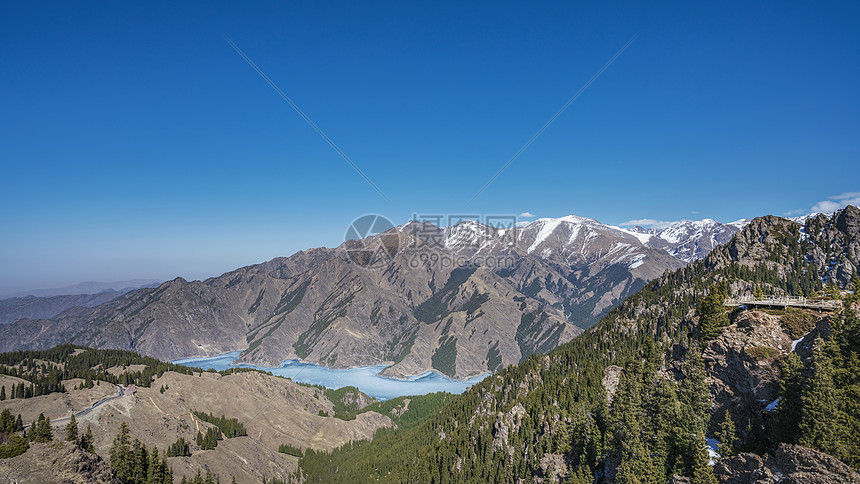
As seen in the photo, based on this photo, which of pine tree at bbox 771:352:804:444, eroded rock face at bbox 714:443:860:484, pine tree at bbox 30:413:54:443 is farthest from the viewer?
pine tree at bbox 30:413:54:443

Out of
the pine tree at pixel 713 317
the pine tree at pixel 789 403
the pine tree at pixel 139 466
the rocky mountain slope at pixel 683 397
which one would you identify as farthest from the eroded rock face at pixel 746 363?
the pine tree at pixel 139 466

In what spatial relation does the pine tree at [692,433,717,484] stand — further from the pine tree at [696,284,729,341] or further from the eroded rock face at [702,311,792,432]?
the pine tree at [696,284,729,341]

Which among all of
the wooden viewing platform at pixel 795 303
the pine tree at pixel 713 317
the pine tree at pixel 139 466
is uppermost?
the wooden viewing platform at pixel 795 303

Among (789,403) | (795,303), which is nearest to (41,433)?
(789,403)

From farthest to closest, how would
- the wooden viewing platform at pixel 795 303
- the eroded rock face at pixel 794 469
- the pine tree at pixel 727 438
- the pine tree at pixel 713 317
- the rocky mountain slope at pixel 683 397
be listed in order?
1. the pine tree at pixel 713 317
2. the wooden viewing platform at pixel 795 303
3. the pine tree at pixel 727 438
4. the rocky mountain slope at pixel 683 397
5. the eroded rock face at pixel 794 469

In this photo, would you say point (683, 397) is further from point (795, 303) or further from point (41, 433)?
point (41, 433)

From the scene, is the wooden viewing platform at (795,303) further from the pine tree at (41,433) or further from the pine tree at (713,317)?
the pine tree at (41,433)

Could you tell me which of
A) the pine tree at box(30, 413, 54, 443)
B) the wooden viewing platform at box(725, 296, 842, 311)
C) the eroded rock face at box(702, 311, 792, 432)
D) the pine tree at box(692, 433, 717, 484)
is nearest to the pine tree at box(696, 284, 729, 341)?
the eroded rock face at box(702, 311, 792, 432)
